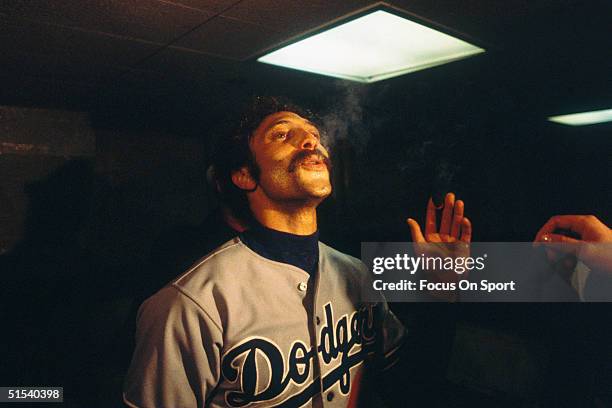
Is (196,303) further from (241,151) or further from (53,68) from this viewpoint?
(53,68)

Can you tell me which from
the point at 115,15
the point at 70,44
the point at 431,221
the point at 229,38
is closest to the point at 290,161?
the point at 431,221

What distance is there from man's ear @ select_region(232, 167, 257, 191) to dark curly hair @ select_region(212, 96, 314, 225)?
2cm

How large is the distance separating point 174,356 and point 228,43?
11.1 feet

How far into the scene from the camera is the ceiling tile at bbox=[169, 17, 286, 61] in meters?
3.57

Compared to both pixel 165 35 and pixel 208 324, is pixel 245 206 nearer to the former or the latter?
pixel 208 324

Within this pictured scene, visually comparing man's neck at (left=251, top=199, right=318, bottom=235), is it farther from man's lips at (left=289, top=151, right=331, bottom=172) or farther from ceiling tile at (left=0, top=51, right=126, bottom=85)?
ceiling tile at (left=0, top=51, right=126, bottom=85)

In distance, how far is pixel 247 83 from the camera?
5.45 meters

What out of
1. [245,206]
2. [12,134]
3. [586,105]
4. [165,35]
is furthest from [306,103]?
[12,134]

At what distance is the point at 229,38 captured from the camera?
12.8 ft

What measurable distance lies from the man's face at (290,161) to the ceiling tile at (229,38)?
1.93 meters

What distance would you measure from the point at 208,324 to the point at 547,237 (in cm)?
186

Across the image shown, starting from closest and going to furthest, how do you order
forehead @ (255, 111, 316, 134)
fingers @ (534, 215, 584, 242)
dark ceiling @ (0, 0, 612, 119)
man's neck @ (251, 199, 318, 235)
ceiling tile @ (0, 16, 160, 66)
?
man's neck @ (251, 199, 318, 235) < forehead @ (255, 111, 316, 134) < fingers @ (534, 215, 584, 242) < dark ceiling @ (0, 0, 612, 119) < ceiling tile @ (0, 16, 160, 66)

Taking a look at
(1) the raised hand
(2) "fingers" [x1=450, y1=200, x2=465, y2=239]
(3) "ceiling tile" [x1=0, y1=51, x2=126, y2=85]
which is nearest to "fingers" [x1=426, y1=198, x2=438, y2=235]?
(1) the raised hand

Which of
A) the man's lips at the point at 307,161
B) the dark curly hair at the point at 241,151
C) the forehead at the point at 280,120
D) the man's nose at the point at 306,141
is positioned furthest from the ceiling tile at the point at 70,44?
the man's lips at the point at 307,161
